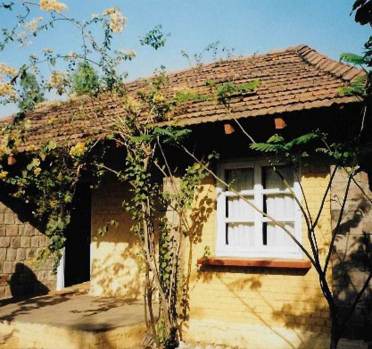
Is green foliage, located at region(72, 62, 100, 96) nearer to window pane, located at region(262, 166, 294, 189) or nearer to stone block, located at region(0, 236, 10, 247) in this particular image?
window pane, located at region(262, 166, 294, 189)

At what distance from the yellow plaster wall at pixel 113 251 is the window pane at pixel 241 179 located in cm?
288

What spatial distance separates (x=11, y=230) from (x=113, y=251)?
226cm

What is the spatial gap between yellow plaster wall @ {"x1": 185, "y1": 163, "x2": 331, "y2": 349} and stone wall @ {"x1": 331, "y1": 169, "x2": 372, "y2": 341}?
1.17 feet

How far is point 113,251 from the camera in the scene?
356 inches

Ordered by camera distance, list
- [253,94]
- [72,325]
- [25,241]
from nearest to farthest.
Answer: [72,325]
[253,94]
[25,241]

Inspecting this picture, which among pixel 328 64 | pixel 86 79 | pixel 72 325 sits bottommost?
pixel 72 325

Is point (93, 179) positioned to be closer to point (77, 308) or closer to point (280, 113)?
point (77, 308)

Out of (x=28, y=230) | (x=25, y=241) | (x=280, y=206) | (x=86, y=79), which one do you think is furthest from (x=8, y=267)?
(x=280, y=206)

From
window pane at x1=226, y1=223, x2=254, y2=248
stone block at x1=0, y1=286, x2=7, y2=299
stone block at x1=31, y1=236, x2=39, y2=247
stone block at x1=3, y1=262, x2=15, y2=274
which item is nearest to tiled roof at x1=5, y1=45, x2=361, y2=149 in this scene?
window pane at x1=226, y1=223, x2=254, y2=248

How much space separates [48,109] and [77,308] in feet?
21.3

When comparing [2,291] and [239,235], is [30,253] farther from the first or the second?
[239,235]

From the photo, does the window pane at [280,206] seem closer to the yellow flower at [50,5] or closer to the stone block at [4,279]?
the yellow flower at [50,5]

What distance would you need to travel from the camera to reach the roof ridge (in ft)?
21.7

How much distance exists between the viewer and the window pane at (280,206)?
6379 mm
